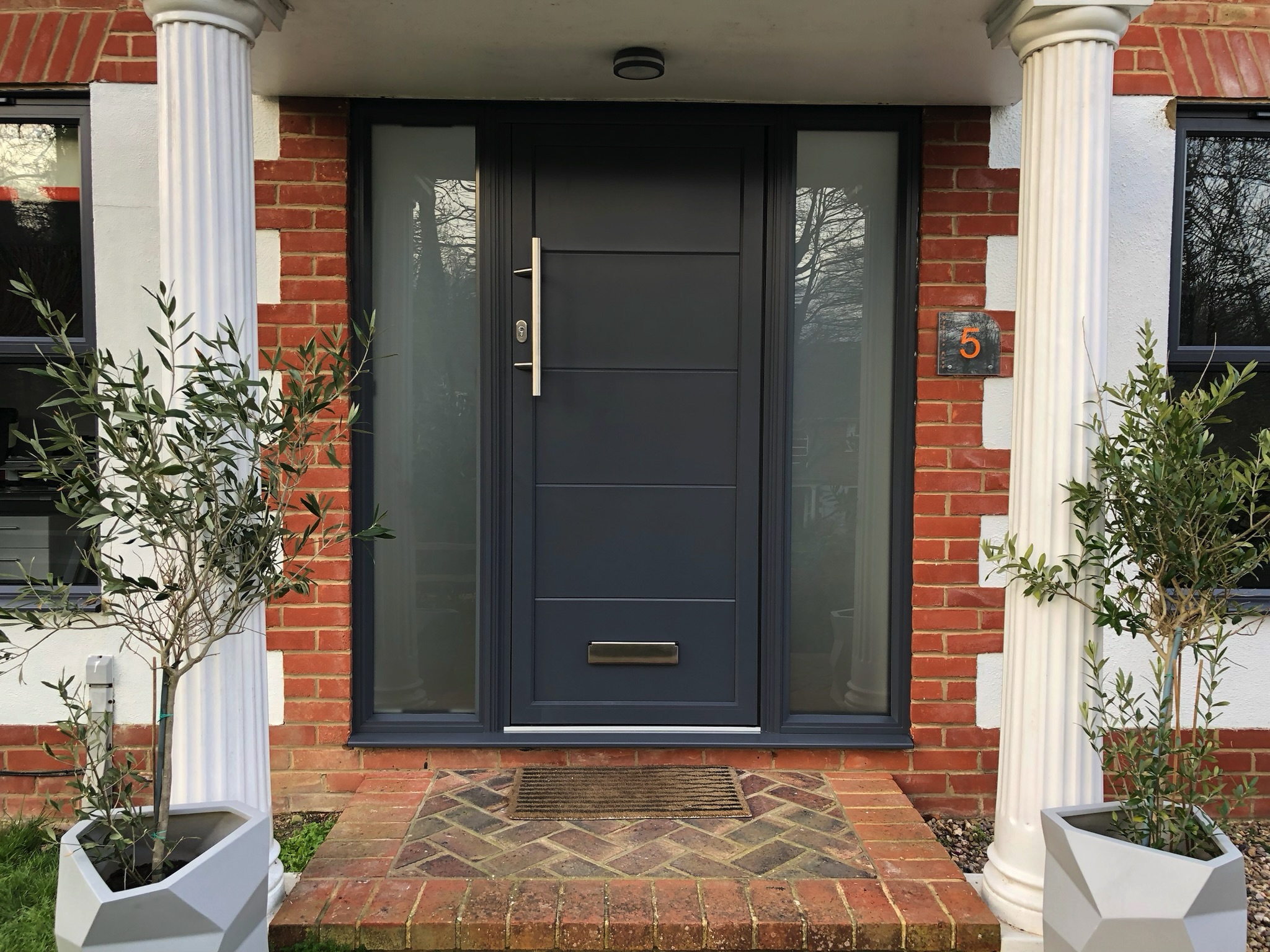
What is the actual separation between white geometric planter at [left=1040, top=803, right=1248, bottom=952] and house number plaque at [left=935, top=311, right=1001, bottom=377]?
1.69 metres

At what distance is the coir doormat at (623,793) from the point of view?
9.90ft

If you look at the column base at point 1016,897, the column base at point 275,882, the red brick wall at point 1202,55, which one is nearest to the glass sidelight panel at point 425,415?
the column base at point 275,882

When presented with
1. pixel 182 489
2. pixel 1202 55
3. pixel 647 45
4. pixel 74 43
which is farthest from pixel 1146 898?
pixel 74 43

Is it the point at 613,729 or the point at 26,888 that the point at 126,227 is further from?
the point at 613,729

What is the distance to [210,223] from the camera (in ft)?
7.77

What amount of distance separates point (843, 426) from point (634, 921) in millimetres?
1878

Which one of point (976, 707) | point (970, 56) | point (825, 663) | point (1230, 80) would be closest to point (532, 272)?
point (970, 56)

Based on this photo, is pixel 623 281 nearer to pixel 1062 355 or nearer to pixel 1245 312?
pixel 1062 355

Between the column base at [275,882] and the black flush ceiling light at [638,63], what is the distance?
246 cm

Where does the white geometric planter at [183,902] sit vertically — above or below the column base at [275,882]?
above

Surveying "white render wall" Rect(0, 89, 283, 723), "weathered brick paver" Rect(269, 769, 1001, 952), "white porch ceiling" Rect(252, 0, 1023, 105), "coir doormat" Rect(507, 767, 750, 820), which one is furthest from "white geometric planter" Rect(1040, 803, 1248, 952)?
"white render wall" Rect(0, 89, 283, 723)

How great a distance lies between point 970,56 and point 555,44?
128 centimetres

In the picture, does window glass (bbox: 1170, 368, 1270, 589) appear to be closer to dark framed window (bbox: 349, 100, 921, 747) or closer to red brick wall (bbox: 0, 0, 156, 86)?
dark framed window (bbox: 349, 100, 921, 747)

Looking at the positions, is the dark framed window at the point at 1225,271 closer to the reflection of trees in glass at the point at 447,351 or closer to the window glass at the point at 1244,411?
the window glass at the point at 1244,411
